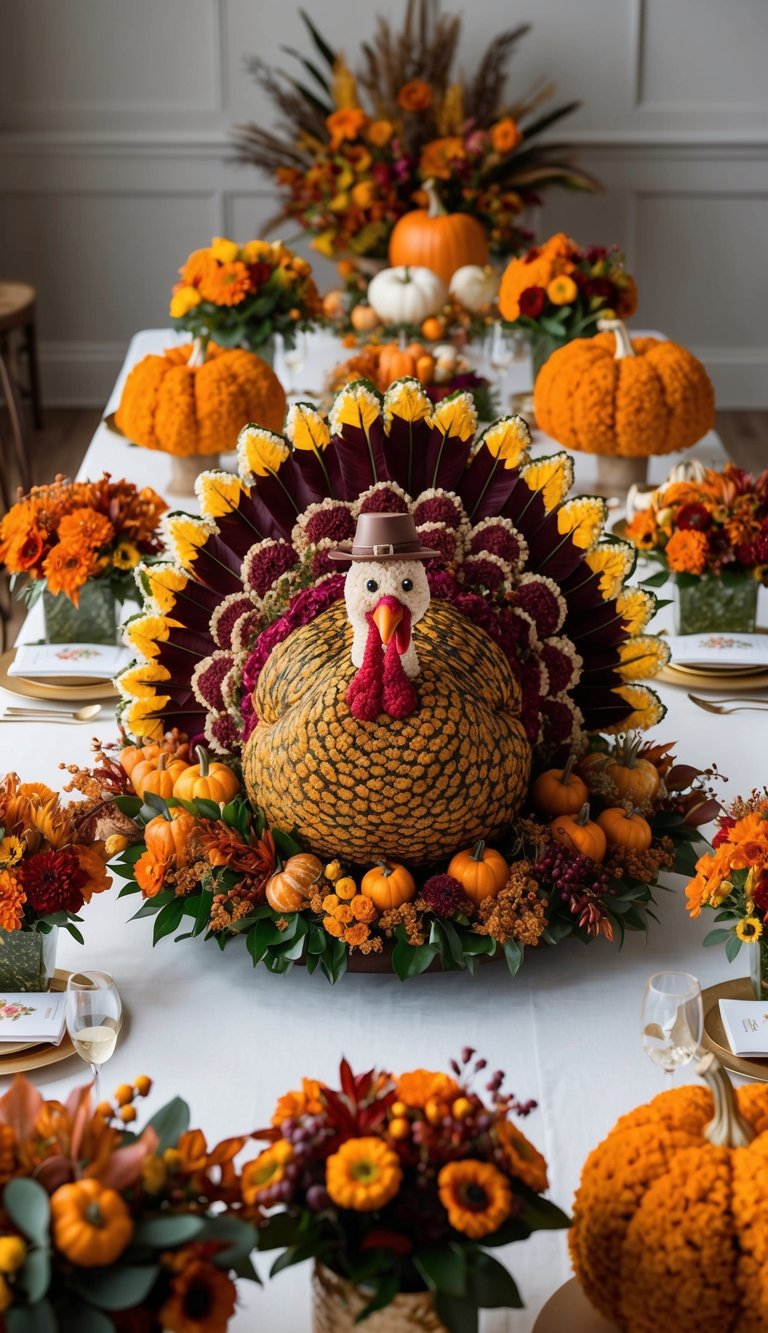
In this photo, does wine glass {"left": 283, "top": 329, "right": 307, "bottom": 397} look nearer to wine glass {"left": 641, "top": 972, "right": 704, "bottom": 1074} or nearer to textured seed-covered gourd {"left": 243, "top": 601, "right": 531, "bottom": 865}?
textured seed-covered gourd {"left": 243, "top": 601, "right": 531, "bottom": 865}

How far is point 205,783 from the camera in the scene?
4.89 ft

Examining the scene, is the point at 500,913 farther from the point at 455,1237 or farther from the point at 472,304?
the point at 472,304

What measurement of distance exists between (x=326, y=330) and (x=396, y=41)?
Result: 6.70 ft

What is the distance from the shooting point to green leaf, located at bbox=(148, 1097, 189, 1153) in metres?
0.90

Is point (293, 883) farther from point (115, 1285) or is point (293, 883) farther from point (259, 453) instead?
point (115, 1285)

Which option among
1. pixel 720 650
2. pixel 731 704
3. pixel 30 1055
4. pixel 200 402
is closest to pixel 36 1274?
pixel 30 1055

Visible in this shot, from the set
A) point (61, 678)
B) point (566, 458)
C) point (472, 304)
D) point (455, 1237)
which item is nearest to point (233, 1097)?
point (455, 1237)

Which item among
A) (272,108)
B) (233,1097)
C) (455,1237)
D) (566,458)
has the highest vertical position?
(272,108)

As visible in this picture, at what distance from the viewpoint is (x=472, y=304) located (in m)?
3.52

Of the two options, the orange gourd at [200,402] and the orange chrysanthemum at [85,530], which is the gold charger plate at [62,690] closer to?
the orange chrysanthemum at [85,530]

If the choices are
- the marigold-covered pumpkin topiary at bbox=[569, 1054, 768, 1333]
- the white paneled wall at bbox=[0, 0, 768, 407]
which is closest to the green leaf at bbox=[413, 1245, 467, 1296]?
the marigold-covered pumpkin topiary at bbox=[569, 1054, 768, 1333]

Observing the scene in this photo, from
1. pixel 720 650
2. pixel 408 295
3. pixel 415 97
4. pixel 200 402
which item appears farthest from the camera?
pixel 415 97

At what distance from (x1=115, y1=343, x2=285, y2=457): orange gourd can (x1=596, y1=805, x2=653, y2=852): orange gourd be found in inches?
52.7

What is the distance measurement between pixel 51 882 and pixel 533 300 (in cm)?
203
